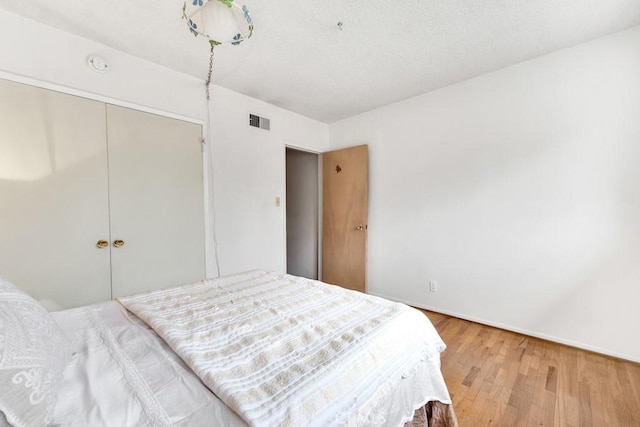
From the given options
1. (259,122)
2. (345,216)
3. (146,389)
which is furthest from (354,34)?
(146,389)

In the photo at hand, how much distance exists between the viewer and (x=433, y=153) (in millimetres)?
2840

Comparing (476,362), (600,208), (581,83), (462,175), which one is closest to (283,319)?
(476,362)

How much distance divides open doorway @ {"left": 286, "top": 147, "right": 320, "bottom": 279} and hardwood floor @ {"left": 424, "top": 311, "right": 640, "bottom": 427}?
7.66 feet

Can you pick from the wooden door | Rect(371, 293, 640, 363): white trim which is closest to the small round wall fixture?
the wooden door

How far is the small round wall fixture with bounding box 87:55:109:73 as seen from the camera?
1917 millimetres

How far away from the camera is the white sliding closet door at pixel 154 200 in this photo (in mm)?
2076

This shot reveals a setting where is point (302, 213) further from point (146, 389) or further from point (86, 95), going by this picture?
point (146, 389)

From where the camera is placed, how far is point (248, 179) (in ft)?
9.57

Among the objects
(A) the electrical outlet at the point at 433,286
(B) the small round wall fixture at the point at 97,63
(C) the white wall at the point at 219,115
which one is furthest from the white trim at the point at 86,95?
(A) the electrical outlet at the point at 433,286

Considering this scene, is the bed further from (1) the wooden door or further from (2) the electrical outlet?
(1) the wooden door

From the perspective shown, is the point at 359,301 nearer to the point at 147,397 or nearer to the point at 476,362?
the point at 147,397

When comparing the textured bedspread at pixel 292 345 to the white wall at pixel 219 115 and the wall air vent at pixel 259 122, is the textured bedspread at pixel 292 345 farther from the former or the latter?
the wall air vent at pixel 259 122

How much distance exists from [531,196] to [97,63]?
3.76 meters

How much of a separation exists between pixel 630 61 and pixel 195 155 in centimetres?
363
